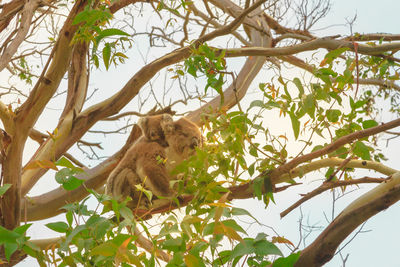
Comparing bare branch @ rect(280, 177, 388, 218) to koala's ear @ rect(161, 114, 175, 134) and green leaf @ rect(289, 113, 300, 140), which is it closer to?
green leaf @ rect(289, 113, 300, 140)

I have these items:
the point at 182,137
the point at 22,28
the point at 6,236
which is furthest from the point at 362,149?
the point at 22,28

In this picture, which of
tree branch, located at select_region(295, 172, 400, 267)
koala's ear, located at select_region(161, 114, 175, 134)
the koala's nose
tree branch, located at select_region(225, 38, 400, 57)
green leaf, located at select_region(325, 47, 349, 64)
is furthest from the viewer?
koala's ear, located at select_region(161, 114, 175, 134)

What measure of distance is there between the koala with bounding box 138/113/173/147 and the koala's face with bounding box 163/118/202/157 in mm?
42

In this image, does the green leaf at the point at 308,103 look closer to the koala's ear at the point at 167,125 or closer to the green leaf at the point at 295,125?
the green leaf at the point at 295,125

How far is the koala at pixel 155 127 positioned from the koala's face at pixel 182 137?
0.14 feet

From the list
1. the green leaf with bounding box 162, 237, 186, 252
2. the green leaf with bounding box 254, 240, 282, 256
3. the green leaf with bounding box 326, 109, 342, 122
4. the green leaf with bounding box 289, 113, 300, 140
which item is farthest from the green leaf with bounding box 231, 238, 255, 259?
the green leaf with bounding box 326, 109, 342, 122

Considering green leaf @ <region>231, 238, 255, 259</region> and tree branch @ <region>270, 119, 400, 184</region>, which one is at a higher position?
tree branch @ <region>270, 119, 400, 184</region>

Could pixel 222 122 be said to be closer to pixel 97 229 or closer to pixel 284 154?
pixel 284 154

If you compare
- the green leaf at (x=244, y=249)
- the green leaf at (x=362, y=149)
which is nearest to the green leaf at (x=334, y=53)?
the green leaf at (x=362, y=149)

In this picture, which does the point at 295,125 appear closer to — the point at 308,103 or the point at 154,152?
the point at 308,103

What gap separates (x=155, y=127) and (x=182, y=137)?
28 cm

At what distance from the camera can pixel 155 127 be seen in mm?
3797

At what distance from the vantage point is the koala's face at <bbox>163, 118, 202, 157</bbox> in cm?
365

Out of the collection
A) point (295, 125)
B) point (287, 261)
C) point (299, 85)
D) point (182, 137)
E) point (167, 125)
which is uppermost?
point (167, 125)
